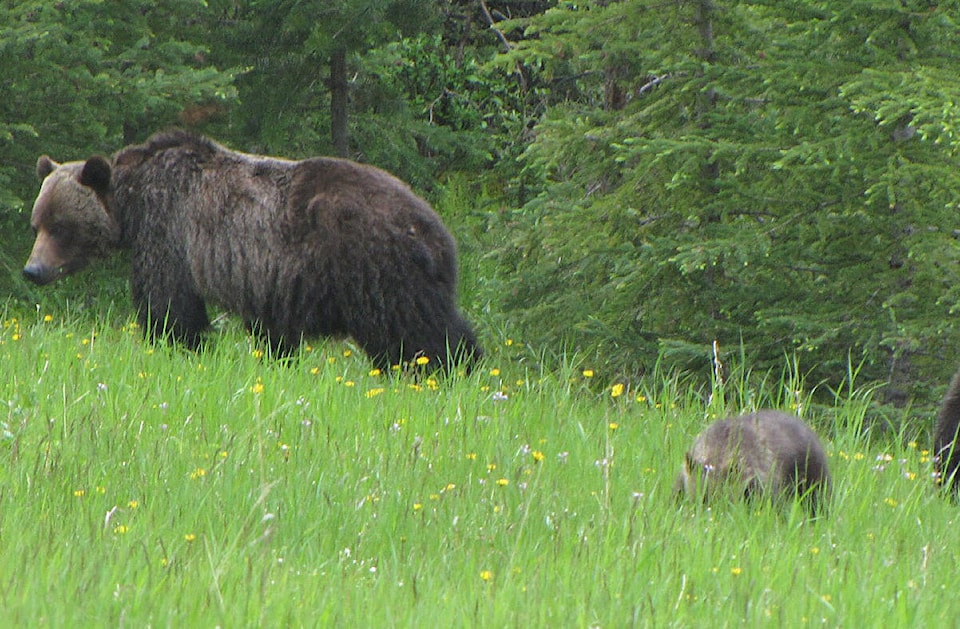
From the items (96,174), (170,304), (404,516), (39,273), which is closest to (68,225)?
(39,273)

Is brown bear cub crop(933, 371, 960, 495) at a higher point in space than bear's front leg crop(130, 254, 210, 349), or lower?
higher

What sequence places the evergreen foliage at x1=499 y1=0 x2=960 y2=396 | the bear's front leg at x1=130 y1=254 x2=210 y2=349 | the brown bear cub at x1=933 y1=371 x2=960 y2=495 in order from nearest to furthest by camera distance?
1. the brown bear cub at x1=933 y1=371 x2=960 y2=495
2. the evergreen foliage at x1=499 y1=0 x2=960 y2=396
3. the bear's front leg at x1=130 y1=254 x2=210 y2=349

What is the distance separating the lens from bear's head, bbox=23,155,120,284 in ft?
27.3

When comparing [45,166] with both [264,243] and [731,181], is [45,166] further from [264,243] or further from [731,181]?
[731,181]

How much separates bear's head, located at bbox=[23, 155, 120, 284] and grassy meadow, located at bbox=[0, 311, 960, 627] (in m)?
1.94

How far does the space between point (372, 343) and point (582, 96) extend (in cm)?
822

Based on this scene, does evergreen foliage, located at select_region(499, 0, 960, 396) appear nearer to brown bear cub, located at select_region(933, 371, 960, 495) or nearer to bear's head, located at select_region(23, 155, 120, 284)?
brown bear cub, located at select_region(933, 371, 960, 495)

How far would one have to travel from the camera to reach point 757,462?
188 inches

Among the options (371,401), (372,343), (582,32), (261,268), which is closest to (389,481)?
(371,401)

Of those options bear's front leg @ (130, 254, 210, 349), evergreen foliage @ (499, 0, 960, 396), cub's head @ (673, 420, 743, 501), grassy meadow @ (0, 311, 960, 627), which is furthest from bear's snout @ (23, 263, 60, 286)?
cub's head @ (673, 420, 743, 501)

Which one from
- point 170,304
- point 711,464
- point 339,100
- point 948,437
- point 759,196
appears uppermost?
point 759,196

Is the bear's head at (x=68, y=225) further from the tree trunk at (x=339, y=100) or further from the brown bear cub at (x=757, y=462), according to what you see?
the brown bear cub at (x=757, y=462)

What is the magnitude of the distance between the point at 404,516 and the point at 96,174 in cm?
479

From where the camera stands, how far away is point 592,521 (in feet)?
14.2
